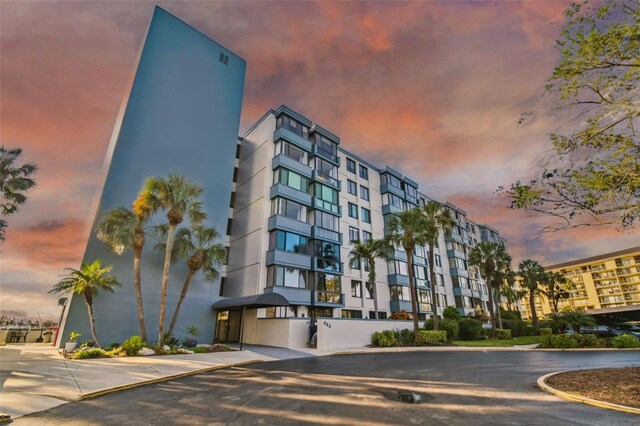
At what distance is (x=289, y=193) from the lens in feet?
99.8

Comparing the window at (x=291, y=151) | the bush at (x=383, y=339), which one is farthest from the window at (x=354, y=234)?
the bush at (x=383, y=339)

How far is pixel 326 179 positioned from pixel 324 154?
3470 mm

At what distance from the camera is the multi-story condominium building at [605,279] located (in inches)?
3804

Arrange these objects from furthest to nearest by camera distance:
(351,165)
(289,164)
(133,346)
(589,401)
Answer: (351,165)
(289,164)
(133,346)
(589,401)

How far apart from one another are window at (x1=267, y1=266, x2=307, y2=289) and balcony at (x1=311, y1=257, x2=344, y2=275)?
1505 millimetres

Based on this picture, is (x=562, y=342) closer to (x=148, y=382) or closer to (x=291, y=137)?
(x=148, y=382)

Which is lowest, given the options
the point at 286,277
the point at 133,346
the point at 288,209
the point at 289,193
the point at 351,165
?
the point at 133,346

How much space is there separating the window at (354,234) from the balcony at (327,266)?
5.70 meters

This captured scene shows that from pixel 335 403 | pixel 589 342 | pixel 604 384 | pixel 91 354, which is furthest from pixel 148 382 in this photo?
pixel 589 342

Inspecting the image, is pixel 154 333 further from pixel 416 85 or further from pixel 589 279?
pixel 589 279

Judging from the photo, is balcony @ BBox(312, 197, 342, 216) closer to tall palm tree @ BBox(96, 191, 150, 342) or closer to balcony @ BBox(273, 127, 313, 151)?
balcony @ BBox(273, 127, 313, 151)

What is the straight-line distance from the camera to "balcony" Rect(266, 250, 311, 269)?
27.2 metres

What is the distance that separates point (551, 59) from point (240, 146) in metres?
32.5

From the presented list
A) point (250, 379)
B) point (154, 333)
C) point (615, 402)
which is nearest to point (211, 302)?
point (154, 333)
